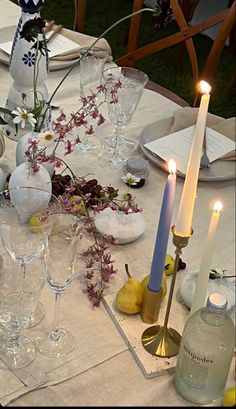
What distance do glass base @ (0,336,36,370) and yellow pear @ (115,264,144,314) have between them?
0.14 metres

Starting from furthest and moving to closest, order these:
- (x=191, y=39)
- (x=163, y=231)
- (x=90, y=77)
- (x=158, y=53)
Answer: (x=158, y=53) < (x=191, y=39) < (x=90, y=77) < (x=163, y=231)

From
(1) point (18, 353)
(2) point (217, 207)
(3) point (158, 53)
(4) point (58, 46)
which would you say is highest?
(2) point (217, 207)

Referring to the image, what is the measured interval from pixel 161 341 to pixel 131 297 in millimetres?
75

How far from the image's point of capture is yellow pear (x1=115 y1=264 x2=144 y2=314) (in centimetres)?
97

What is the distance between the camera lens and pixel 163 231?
870 millimetres

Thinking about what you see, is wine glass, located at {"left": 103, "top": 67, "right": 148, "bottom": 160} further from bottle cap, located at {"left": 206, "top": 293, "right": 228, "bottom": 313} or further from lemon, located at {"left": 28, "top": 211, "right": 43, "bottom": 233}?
bottle cap, located at {"left": 206, "top": 293, "right": 228, "bottom": 313}

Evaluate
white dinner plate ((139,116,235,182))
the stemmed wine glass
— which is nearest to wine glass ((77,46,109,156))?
white dinner plate ((139,116,235,182))

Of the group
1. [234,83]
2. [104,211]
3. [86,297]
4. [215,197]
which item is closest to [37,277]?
[86,297]

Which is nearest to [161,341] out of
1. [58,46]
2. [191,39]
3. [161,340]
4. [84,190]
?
[161,340]

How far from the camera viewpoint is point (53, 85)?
1580 millimetres

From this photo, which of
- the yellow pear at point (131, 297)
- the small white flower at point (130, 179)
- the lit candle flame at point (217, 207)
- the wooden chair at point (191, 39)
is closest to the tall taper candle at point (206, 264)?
the lit candle flame at point (217, 207)

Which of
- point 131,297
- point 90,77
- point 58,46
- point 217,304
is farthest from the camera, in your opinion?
point 58,46

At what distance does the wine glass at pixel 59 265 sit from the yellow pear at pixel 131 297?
8cm

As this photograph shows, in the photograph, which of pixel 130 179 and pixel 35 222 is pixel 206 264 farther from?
pixel 130 179
